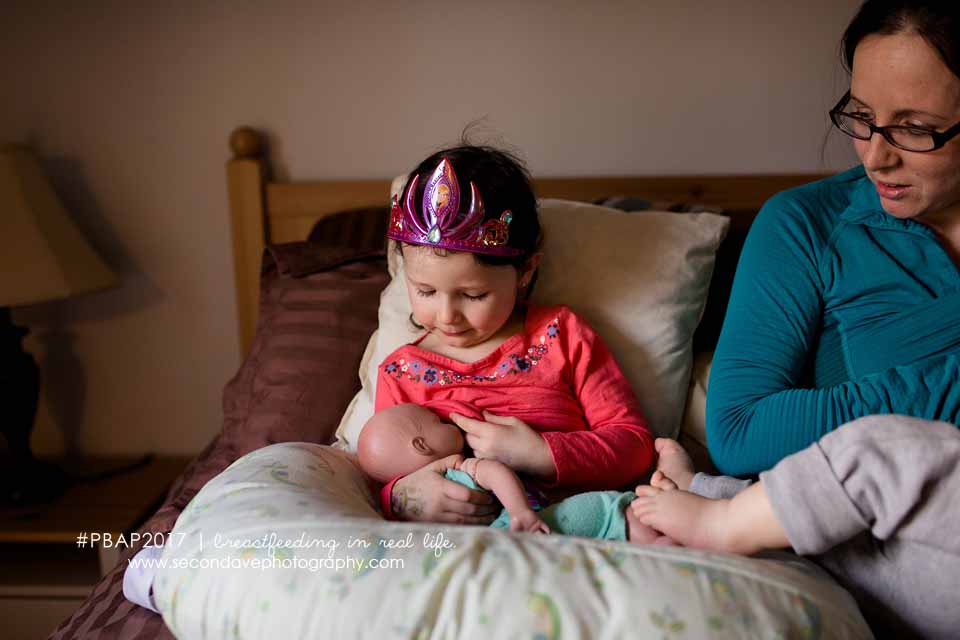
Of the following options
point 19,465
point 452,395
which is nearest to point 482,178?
point 452,395

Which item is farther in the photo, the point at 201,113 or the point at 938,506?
the point at 201,113

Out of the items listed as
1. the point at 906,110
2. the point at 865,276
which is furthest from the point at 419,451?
the point at 906,110

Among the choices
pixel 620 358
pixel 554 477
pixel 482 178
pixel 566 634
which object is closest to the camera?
pixel 566 634

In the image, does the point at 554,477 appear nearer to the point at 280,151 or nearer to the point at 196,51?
the point at 280,151

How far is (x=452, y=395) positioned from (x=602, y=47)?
3.75ft

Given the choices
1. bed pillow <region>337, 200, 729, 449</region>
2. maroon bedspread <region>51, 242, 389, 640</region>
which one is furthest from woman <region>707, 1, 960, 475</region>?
maroon bedspread <region>51, 242, 389, 640</region>

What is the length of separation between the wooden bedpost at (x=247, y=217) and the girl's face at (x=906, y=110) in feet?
4.93

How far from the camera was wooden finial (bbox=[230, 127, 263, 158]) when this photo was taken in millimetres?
2178

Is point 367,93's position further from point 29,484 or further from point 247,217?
point 29,484

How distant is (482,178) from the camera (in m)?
1.38

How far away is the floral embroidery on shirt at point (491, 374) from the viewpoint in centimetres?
141

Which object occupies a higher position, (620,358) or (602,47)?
(602,47)

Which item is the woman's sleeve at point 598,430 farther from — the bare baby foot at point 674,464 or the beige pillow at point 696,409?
the beige pillow at point 696,409

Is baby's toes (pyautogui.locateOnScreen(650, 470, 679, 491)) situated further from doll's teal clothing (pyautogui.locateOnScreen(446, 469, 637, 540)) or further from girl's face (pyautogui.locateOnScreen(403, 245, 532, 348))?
girl's face (pyautogui.locateOnScreen(403, 245, 532, 348))
